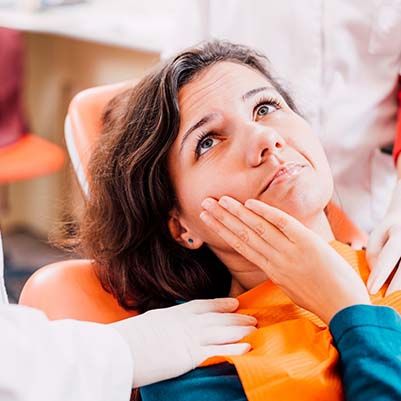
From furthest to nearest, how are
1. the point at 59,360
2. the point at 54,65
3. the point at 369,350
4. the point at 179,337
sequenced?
the point at 54,65, the point at 179,337, the point at 369,350, the point at 59,360

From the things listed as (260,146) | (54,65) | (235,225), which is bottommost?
(54,65)

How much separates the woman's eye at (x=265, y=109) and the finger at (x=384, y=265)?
1.02ft

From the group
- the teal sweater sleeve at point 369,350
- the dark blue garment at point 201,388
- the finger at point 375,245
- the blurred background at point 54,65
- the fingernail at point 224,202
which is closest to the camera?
the teal sweater sleeve at point 369,350

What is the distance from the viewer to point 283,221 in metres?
1.25

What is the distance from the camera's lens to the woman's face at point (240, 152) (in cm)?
132

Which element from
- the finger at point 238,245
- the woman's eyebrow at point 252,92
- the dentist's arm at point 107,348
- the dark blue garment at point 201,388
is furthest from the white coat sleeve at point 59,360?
the woman's eyebrow at point 252,92

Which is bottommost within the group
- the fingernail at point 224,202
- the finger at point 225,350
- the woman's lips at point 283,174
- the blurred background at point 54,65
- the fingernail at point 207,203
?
the blurred background at point 54,65

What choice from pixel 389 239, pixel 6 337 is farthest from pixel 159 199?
pixel 6 337

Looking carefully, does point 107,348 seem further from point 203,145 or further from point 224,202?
point 203,145

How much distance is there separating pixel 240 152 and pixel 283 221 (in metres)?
0.17

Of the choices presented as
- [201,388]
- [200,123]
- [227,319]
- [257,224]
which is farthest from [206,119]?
[201,388]

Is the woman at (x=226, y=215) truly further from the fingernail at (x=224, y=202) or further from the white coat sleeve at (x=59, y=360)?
the white coat sleeve at (x=59, y=360)

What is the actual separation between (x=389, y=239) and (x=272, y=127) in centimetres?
28

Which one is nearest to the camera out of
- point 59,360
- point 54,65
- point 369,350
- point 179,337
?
point 59,360
